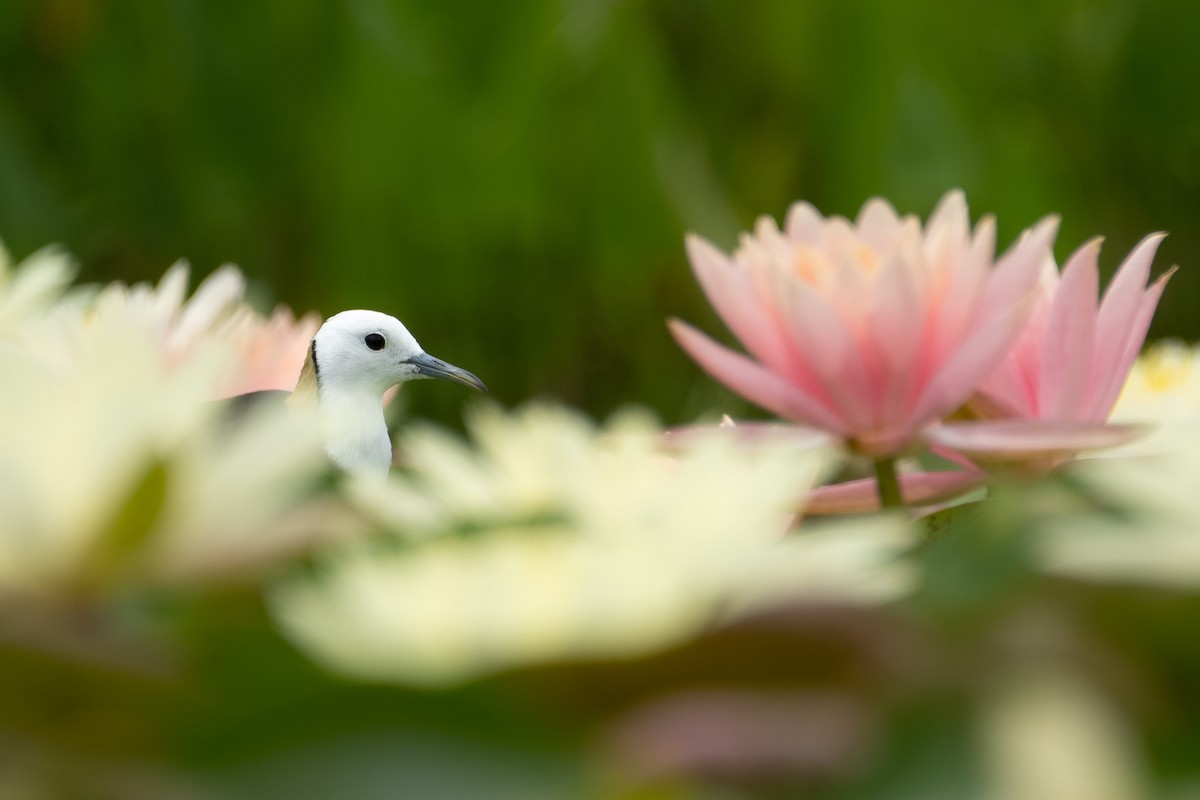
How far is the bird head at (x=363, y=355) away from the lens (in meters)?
0.31

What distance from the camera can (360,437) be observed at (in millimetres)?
230

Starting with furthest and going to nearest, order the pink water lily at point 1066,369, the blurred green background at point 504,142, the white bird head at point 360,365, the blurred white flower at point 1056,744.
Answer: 1. the blurred green background at point 504,142
2. the white bird head at point 360,365
3. the pink water lily at point 1066,369
4. the blurred white flower at point 1056,744

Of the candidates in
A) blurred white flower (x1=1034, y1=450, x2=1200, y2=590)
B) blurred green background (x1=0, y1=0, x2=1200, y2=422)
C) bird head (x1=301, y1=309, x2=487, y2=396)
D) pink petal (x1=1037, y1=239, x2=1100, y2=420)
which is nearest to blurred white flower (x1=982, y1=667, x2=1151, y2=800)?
blurred white flower (x1=1034, y1=450, x2=1200, y2=590)

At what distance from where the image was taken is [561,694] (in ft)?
0.32

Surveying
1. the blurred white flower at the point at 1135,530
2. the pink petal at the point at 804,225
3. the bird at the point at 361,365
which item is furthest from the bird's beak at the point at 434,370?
the blurred white flower at the point at 1135,530

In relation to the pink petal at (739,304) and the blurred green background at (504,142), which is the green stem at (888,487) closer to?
the pink petal at (739,304)

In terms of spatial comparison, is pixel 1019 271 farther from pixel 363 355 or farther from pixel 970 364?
pixel 363 355

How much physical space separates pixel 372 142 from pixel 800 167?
35 cm

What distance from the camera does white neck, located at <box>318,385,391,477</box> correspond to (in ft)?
0.67

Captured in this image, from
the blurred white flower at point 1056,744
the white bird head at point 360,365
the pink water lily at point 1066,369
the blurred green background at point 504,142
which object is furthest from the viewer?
the blurred green background at point 504,142

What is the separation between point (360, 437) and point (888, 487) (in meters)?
0.10

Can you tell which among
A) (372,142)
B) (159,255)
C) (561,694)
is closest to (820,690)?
(561,694)

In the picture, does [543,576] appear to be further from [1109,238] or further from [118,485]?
[1109,238]

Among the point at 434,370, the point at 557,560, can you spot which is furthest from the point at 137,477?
the point at 434,370
